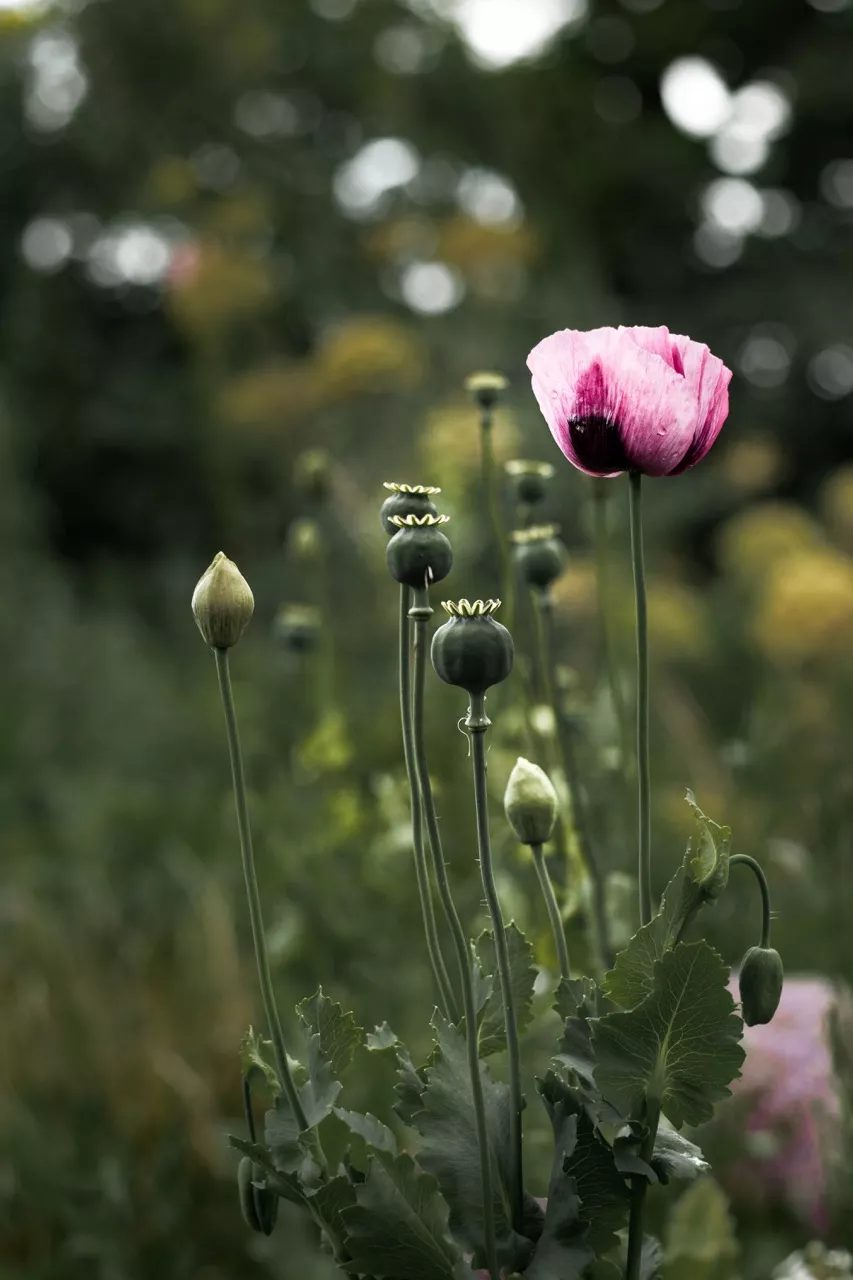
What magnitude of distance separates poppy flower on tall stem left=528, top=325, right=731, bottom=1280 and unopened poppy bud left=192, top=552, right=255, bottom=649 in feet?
0.44

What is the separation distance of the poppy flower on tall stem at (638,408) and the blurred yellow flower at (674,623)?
173cm

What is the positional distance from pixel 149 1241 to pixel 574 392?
91 centimetres

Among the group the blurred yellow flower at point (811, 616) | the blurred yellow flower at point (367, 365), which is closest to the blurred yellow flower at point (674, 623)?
the blurred yellow flower at point (811, 616)

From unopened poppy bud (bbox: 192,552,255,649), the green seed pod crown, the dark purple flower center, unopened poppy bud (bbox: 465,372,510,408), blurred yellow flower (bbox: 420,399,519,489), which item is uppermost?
unopened poppy bud (bbox: 465,372,510,408)

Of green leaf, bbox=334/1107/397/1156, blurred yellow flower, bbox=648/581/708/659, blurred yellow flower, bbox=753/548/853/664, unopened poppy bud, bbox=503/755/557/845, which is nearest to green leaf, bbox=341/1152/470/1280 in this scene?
green leaf, bbox=334/1107/397/1156

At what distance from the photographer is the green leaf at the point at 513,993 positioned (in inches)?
20.8

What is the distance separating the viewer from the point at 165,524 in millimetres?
4523

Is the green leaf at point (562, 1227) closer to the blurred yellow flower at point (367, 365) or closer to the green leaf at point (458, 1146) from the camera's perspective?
the green leaf at point (458, 1146)

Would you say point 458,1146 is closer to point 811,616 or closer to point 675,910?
point 675,910

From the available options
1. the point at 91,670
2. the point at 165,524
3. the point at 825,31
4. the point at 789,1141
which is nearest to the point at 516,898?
the point at 789,1141

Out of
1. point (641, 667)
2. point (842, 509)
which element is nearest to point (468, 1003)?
point (641, 667)

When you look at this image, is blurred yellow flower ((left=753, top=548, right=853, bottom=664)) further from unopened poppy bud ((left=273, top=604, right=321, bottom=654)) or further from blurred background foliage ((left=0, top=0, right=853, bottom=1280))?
unopened poppy bud ((left=273, top=604, right=321, bottom=654))

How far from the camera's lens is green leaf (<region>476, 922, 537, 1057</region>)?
1.73ft

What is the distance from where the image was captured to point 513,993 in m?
0.53
